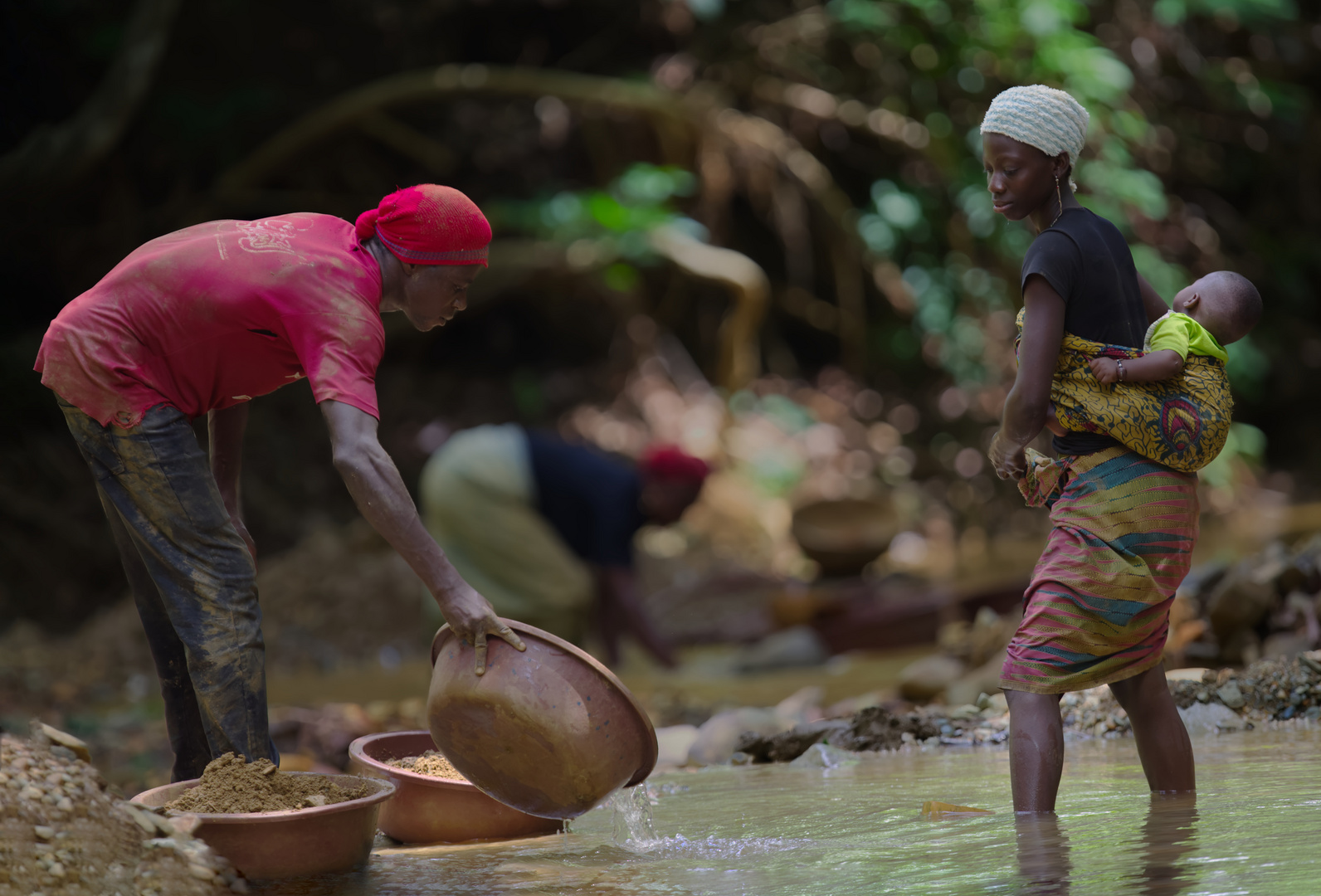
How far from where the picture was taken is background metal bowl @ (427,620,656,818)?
2.56 meters

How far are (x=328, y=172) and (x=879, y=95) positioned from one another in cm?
543

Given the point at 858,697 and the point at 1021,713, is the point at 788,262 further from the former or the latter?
the point at 1021,713

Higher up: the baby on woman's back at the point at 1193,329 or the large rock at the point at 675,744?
the baby on woman's back at the point at 1193,329

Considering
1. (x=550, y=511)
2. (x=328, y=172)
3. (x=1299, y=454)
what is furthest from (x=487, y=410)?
(x=1299, y=454)

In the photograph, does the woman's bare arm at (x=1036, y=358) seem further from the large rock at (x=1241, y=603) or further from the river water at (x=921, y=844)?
the large rock at (x=1241, y=603)

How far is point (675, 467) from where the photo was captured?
21.1 ft

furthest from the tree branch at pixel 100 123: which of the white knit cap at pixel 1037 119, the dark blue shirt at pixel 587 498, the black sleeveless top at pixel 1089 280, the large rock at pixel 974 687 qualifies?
the black sleeveless top at pixel 1089 280

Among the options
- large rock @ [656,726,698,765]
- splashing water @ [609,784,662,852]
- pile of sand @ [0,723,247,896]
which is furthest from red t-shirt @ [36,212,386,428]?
large rock @ [656,726,698,765]

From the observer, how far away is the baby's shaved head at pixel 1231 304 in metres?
2.77

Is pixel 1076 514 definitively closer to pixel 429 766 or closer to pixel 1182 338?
pixel 1182 338

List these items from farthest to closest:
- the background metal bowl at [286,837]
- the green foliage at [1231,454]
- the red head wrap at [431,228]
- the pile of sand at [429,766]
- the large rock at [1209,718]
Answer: the green foliage at [1231,454] → the large rock at [1209,718] → the pile of sand at [429,766] → the red head wrap at [431,228] → the background metal bowl at [286,837]

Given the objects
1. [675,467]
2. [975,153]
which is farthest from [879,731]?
[975,153]

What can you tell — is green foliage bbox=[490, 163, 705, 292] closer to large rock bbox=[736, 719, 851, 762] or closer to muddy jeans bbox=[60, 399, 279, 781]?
large rock bbox=[736, 719, 851, 762]

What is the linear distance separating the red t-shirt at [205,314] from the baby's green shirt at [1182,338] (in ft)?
5.53
